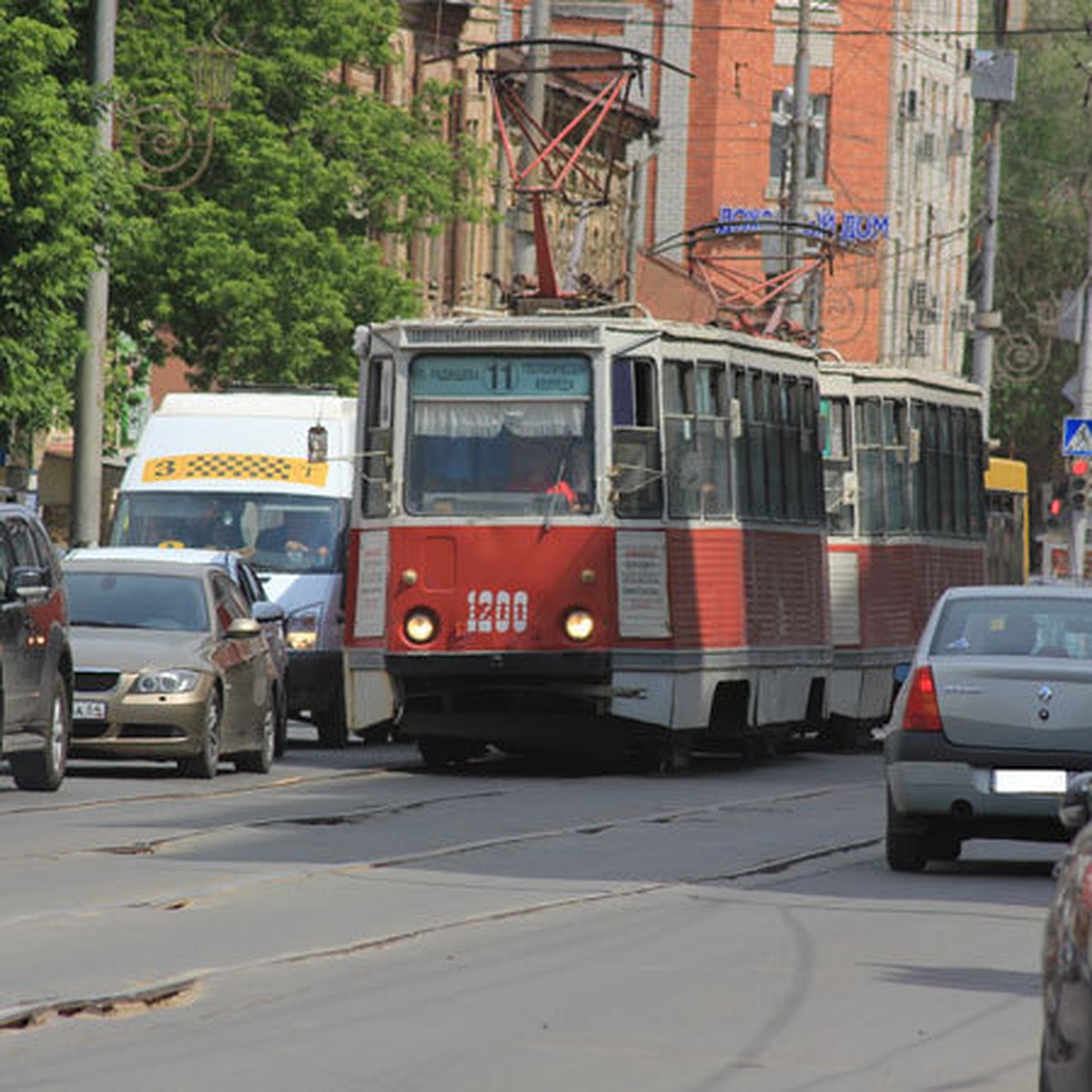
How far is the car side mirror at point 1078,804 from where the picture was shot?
8539 millimetres

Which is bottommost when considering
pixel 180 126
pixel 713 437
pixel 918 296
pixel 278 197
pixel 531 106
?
pixel 713 437

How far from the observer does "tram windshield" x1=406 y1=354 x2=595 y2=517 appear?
26.5 meters

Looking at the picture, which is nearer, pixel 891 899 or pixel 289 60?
pixel 891 899

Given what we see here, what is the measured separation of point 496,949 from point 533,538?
12.9m

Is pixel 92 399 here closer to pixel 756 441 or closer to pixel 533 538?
pixel 756 441

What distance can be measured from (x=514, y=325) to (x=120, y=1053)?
16674 millimetres

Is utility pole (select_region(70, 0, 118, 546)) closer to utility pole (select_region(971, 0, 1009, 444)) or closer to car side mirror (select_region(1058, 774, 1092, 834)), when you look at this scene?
car side mirror (select_region(1058, 774, 1092, 834))

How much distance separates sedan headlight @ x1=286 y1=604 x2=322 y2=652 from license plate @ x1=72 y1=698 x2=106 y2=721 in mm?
6142

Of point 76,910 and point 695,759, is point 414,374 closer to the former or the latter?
point 695,759

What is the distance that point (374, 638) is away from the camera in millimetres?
26812

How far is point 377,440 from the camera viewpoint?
27125 millimetres

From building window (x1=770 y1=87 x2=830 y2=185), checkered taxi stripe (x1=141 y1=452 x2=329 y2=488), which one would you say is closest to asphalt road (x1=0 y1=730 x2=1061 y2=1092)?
checkered taxi stripe (x1=141 y1=452 x2=329 y2=488)

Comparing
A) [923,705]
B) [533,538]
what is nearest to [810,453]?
[533,538]

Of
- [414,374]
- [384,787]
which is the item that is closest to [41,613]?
[384,787]
